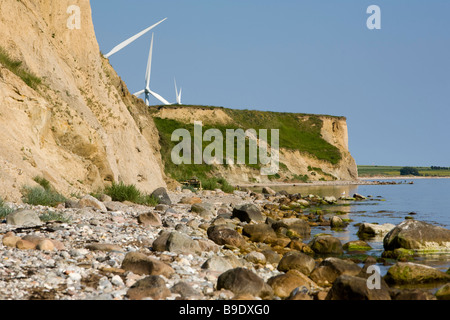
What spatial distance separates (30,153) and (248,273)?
40.5 feet

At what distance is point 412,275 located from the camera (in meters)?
10.6

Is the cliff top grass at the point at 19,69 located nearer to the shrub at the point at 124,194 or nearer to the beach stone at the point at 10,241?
the shrub at the point at 124,194

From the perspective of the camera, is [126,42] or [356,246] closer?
[356,246]

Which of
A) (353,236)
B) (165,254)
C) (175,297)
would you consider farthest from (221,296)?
(353,236)

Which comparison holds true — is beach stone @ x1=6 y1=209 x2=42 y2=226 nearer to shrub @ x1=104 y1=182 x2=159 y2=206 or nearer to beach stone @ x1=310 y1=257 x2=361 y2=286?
beach stone @ x1=310 y1=257 x2=361 y2=286

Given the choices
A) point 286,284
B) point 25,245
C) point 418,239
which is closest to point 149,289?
point 286,284

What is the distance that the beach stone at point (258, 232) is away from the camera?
1531cm

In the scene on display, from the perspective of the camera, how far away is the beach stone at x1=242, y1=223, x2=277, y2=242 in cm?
1531

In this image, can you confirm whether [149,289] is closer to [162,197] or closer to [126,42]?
[162,197]

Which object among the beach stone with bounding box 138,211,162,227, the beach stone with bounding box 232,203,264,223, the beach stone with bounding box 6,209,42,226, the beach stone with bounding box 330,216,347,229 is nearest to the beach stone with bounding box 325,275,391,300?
the beach stone with bounding box 6,209,42,226

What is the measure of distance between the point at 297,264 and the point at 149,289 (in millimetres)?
4495

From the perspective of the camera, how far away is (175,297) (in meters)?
7.14
